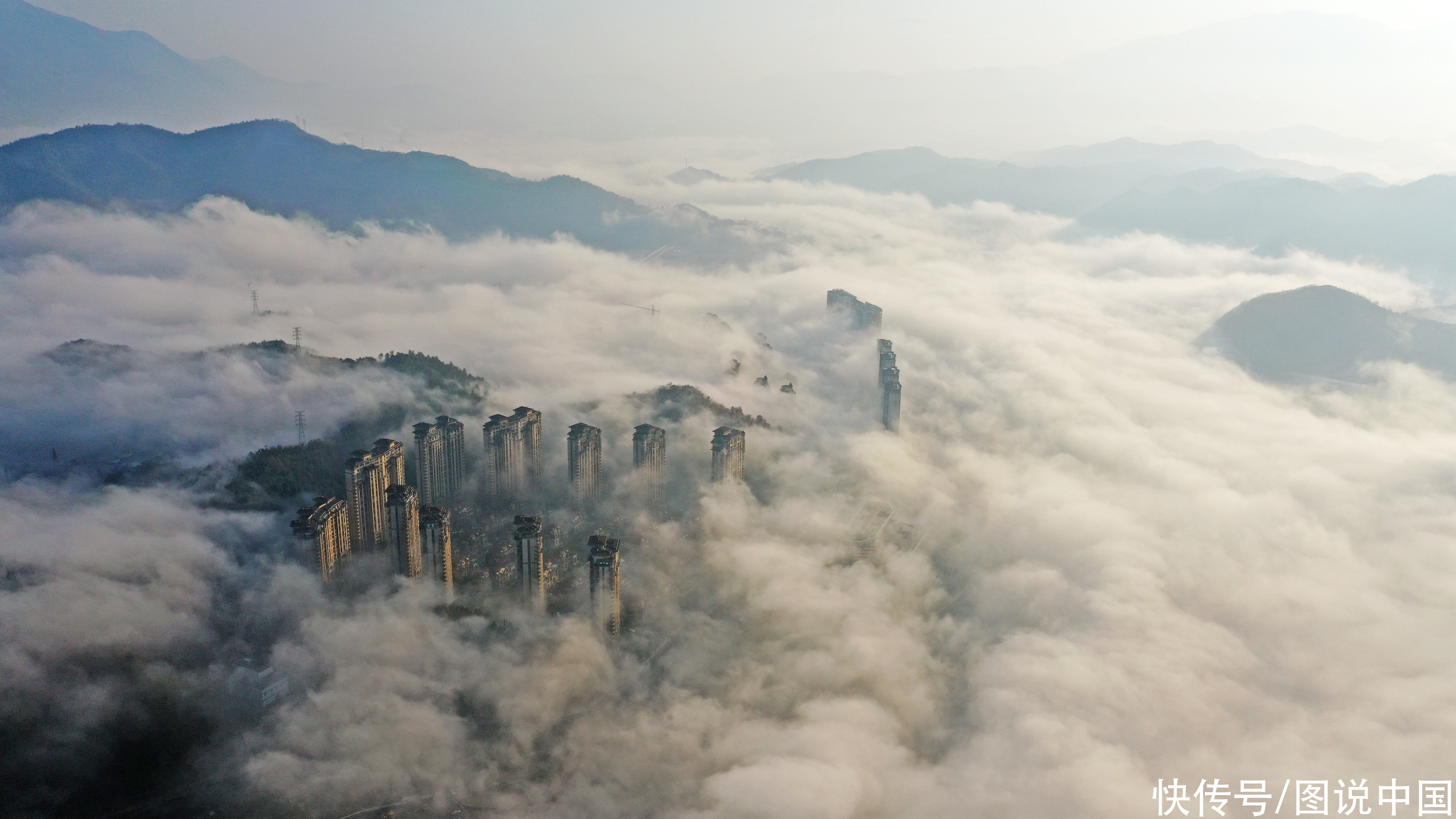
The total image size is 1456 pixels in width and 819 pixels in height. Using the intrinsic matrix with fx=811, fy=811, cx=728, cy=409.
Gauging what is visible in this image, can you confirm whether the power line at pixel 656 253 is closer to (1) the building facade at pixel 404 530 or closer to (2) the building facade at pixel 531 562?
(1) the building facade at pixel 404 530

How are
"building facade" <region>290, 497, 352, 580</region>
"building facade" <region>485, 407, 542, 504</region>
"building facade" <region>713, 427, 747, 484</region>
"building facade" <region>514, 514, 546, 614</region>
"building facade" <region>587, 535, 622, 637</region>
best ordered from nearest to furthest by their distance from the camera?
1. "building facade" <region>290, 497, 352, 580</region>
2. "building facade" <region>587, 535, 622, 637</region>
3. "building facade" <region>514, 514, 546, 614</region>
4. "building facade" <region>485, 407, 542, 504</region>
5. "building facade" <region>713, 427, 747, 484</region>

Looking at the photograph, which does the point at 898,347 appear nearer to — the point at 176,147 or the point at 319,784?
the point at 319,784

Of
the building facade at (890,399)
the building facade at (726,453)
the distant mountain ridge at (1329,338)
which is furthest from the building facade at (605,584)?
the distant mountain ridge at (1329,338)

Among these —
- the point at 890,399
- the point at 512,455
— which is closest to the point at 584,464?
the point at 512,455

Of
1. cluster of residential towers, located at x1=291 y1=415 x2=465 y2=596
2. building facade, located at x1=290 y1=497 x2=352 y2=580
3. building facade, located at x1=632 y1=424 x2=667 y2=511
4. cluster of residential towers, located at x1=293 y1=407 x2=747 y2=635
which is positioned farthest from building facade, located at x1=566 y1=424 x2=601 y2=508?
building facade, located at x1=290 y1=497 x2=352 y2=580

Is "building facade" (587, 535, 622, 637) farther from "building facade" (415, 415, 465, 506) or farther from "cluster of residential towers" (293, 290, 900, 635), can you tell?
"building facade" (415, 415, 465, 506)

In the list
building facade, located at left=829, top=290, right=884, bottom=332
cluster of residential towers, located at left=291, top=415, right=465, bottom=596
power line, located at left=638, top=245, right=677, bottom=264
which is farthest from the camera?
power line, located at left=638, top=245, right=677, bottom=264

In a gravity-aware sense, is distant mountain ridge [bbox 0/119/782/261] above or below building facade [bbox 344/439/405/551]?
above
